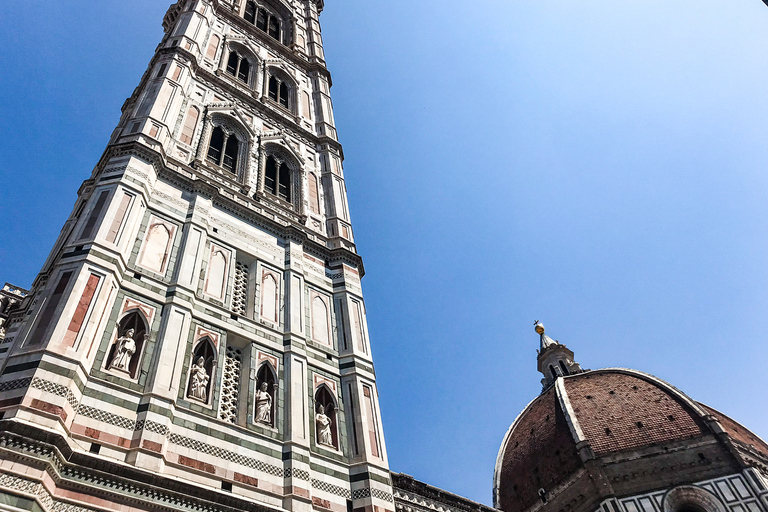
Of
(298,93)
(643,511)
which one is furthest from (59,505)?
(643,511)

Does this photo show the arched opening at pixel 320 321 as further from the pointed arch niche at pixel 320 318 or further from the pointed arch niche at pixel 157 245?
the pointed arch niche at pixel 157 245

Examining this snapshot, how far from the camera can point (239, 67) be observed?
19406mm

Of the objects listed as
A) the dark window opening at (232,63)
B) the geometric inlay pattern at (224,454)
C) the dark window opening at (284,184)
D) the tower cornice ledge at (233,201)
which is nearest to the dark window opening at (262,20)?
the dark window opening at (232,63)

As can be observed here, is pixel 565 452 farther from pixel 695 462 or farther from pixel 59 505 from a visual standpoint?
pixel 59 505

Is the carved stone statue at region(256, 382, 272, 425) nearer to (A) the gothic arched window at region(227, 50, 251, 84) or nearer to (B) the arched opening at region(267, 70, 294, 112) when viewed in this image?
(B) the arched opening at region(267, 70, 294, 112)

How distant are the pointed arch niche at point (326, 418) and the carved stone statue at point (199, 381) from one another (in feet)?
6.56

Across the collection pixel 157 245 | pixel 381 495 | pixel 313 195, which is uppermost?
pixel 313 195

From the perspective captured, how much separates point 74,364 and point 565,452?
101ft

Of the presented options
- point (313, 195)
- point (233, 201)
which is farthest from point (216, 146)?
point (313, 195)

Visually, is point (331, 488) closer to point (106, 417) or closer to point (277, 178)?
point (106, 417)

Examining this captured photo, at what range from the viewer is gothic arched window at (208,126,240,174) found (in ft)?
48.4

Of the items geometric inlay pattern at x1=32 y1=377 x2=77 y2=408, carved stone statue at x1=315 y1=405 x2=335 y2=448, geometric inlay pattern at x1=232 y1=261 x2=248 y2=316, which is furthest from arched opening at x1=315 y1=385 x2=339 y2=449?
geometric inlay pattern at x1=32 y1=377 x2=77 y2=408

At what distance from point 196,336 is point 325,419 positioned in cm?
259

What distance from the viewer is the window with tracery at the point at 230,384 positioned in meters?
9.08
